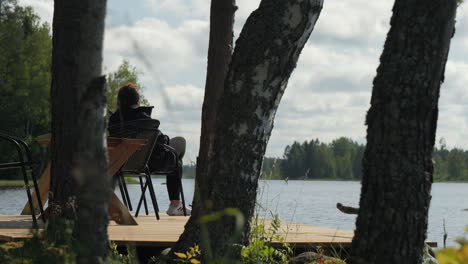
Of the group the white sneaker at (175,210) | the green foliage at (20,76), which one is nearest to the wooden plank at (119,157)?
the white sneaker at (175,210)

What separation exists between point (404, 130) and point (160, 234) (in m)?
3.29

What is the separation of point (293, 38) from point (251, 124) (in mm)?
507

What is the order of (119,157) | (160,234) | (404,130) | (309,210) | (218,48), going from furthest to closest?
(309,210) < (218,48) < (119,157) < (160,234) < (404,130)

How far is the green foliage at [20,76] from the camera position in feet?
148

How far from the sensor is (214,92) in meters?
6.92

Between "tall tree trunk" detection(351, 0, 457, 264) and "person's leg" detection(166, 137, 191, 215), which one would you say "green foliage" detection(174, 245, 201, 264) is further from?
"person's leg" detection(166, 137, 191, 215)

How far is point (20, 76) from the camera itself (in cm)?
4556

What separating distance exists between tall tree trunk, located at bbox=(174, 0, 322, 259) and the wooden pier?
1117 mm

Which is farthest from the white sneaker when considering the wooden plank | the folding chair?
the wooden plank

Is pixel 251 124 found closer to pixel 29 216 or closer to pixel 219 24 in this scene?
pixel 219 24

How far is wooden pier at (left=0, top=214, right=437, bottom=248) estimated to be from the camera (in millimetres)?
5336

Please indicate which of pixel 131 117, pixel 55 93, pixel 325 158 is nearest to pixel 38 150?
pixel 131 117

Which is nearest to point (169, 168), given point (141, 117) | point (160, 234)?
point (141, 117)

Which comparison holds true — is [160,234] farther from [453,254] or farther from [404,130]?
[453,254]
